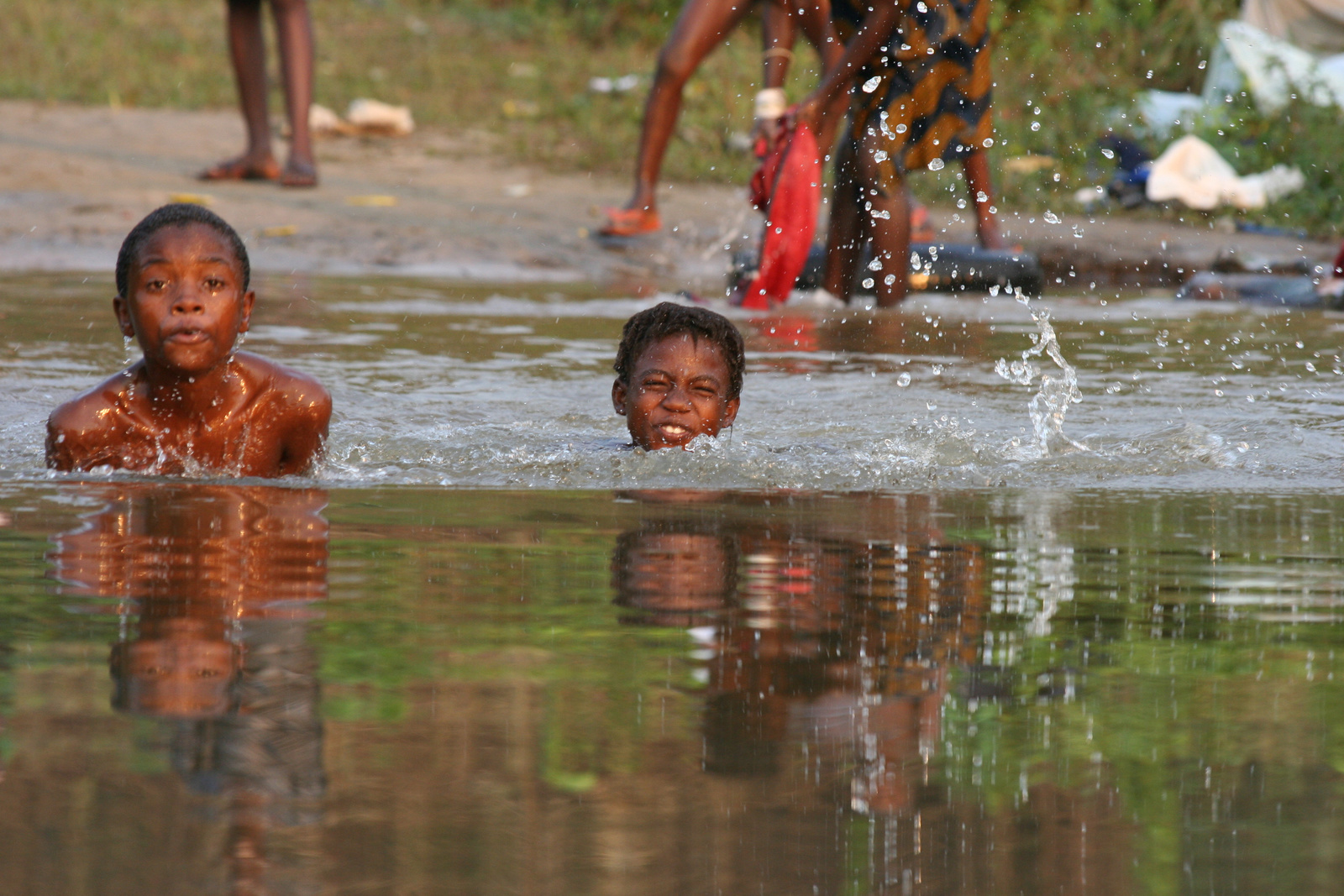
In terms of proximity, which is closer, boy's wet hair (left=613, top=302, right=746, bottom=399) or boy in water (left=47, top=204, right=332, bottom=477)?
boy in water (left=47, top=204, right=332, bottom=477)

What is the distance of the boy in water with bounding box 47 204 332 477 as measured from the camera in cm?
336

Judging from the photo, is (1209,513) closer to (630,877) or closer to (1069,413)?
(1069,413)

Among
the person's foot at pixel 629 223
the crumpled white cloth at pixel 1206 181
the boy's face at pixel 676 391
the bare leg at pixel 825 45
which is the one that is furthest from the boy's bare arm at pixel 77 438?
the crumpled white cloth at pixel 1206 181

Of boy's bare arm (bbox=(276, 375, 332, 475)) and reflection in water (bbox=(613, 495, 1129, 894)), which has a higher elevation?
boy's bare arm (bbox=(276, 375, 332, 475))

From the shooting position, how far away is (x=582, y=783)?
153 cm

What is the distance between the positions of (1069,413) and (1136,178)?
252 inches

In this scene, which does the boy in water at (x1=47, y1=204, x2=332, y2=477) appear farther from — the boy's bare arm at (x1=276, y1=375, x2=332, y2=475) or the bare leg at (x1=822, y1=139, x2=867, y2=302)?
the bare leg at (x1=822, y1=139, x2=867, y2=302)

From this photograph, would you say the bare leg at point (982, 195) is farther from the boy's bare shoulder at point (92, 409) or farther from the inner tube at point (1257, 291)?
the boy's bare shoulder at point (92, 409)

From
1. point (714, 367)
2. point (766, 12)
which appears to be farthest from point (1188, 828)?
point (766, 12)

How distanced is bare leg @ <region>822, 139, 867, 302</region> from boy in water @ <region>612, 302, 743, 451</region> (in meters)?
2.48

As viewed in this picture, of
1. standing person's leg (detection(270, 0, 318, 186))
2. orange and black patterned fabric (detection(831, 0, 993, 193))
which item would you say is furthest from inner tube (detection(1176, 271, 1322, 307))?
standing person's leg (detection(270, 0, 318, 186))

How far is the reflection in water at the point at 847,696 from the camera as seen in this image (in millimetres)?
1385

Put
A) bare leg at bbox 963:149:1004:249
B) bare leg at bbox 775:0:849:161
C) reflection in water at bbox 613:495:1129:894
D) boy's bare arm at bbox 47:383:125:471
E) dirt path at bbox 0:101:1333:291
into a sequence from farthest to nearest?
dirt path at bbox 0:101:1333:291, bare leg at bbox 963:149:1004:249, bare leg at bbox 775:0:849:161, boy's bare arm at bbox 47:383:125:471, reflection in water at bbox 613:495:1129:894

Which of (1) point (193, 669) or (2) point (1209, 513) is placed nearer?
(1) point (193, 669)
